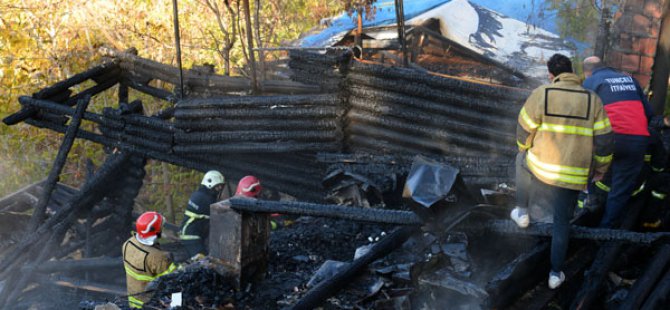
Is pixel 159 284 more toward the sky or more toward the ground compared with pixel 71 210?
more toward the sky

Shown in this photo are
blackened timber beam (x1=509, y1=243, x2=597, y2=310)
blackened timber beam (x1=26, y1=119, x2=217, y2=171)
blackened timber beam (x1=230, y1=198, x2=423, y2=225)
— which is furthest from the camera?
blackened timber beam (x1=26, y1=119, x2=217, y2=171)

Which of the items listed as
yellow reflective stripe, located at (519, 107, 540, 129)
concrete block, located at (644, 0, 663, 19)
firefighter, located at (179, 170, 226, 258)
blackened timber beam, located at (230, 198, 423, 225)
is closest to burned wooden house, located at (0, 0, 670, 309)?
blackened timber beam, located at (230, 198, 423, 225)

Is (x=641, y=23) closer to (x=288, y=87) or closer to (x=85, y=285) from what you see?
(x=288, y=87)

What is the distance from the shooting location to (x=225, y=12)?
52.3 ft

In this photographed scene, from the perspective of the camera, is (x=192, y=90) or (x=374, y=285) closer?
(x=374, y=285)

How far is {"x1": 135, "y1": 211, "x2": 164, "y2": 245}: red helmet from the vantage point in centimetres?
601

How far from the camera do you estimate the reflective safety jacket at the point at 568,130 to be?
4.32 metres

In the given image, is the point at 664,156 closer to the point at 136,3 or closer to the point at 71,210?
the point at 71,210

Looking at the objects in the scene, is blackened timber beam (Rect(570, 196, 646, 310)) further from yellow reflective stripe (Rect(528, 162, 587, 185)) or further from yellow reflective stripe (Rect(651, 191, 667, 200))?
yellow reflective stripe (Rect(651, 191, 667, 200))

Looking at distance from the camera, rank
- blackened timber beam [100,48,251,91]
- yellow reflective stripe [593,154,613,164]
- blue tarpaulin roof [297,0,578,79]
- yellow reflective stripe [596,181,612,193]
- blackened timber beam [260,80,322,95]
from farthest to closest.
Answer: blue tarpaulin roof [297,0,578,79]
blackened timber beam [100,48,251,91]
blackened timber beam [260,80,322,95]
yellow reflective stripe [596,181,612,193]
yellow reflective stripe [593,154,613,164]

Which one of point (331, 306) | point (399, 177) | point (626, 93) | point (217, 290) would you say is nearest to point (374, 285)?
point (331, 306)

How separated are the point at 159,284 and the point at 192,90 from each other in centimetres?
536

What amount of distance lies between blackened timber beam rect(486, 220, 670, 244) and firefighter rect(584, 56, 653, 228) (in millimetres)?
1127

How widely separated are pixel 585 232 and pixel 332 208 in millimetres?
2133
